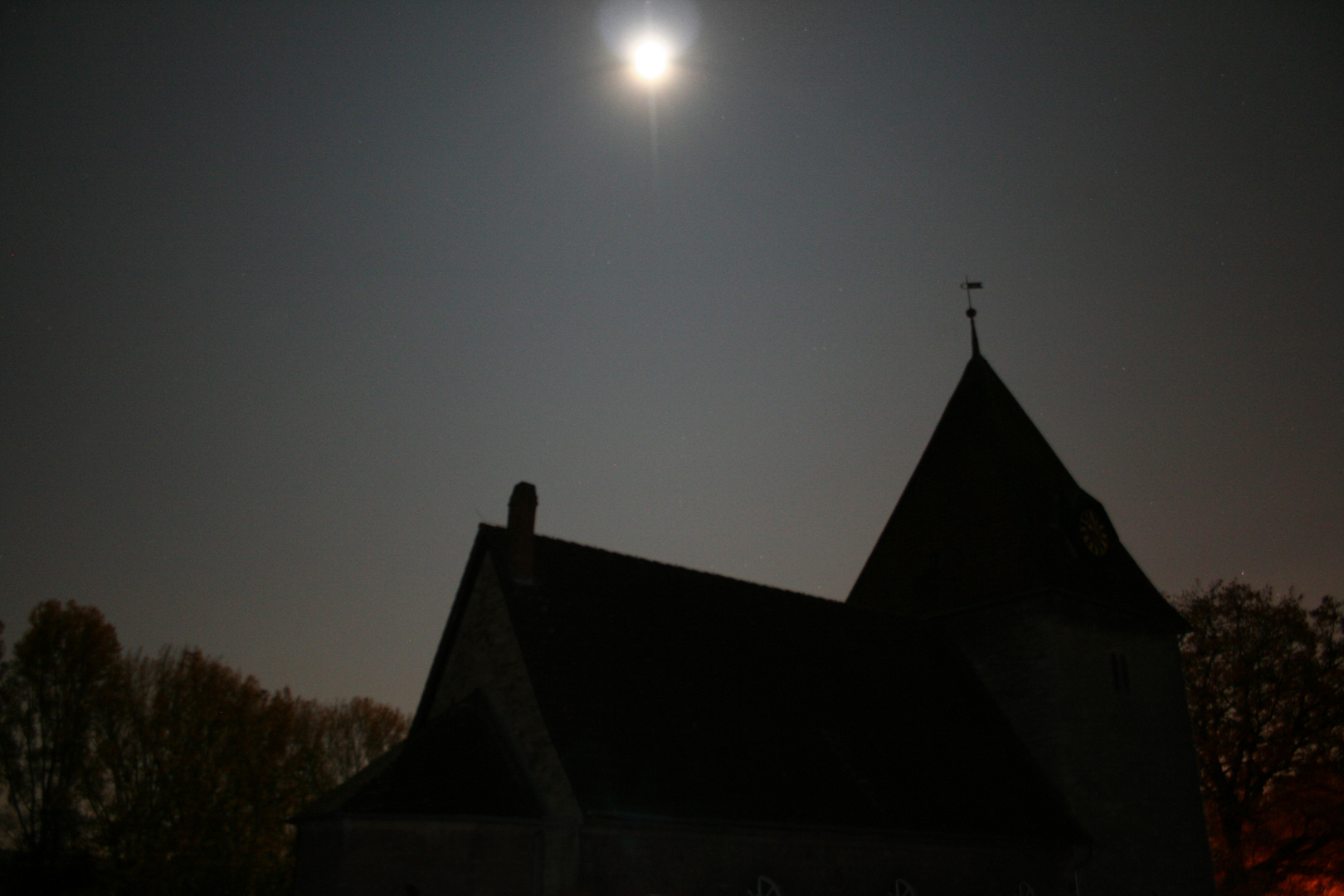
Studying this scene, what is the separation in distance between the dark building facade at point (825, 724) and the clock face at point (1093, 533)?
0.10 m

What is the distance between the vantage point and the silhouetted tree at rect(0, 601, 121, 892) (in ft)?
98.0

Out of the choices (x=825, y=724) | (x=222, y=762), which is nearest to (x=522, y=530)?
(x=825, y=724)

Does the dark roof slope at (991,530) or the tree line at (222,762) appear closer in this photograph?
the dark roof slope at (991,530)

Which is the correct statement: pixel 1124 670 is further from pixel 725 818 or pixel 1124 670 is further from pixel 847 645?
pixel 725 818

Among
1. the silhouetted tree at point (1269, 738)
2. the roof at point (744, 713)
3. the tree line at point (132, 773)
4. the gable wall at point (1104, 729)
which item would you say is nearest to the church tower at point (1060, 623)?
the gable wall at point (1104, 729)

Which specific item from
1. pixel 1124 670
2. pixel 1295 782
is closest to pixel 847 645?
pixel 1124 670

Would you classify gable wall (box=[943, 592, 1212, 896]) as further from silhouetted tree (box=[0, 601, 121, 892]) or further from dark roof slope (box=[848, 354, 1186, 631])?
silhouetted tree (box=[0, 601, 121, 892])

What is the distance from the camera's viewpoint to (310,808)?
1526 cm

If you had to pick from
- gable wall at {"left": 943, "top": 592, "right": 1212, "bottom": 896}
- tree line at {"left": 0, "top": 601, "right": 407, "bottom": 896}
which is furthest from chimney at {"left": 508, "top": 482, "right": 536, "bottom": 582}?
tree line at {"left": 0, "top": 601, "right": 407, "bottom": 896}

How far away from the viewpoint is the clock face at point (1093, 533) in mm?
24344

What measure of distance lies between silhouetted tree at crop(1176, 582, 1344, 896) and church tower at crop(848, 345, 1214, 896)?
9.66 meters

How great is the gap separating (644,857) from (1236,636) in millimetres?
26944

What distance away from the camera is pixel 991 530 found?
24.1 metres

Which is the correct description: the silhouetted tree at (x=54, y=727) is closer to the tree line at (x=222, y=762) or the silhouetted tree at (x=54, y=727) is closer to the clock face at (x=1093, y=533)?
→ the tree line at (x=222, y=762)
